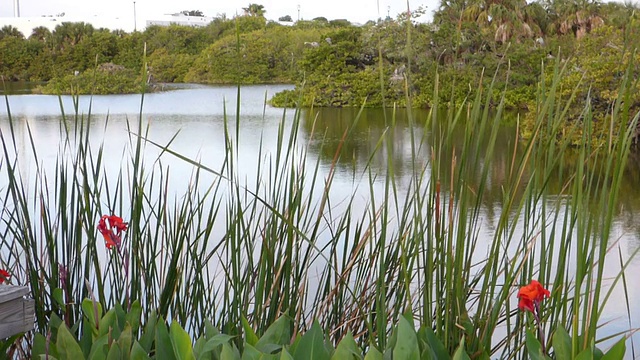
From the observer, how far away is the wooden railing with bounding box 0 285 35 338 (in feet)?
3.09

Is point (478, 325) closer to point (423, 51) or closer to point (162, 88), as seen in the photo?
point (423, 51)

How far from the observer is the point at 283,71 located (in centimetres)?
1395

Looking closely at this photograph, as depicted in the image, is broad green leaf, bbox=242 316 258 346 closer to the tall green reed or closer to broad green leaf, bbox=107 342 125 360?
the tall green reed

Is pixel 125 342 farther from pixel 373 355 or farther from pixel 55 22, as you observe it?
pixel 55 22

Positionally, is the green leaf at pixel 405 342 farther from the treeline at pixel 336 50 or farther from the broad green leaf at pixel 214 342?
the treeline at pixel 336 50

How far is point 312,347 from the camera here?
2.94 feet

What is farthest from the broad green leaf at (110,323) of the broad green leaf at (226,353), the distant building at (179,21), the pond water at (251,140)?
the distant building at (179,21)

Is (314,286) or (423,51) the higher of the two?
(423,51)

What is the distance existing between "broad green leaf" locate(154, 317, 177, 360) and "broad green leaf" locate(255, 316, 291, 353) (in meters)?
0.11

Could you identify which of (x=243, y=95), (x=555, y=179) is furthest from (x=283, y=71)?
(x=555, y=179)

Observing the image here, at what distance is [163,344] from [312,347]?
0.19m

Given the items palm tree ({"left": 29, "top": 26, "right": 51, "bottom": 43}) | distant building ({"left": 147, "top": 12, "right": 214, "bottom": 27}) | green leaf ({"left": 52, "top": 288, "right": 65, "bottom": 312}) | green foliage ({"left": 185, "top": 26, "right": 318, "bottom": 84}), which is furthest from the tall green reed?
distant building ({"left": 147, "top": 12, "right": 214, "bottom": 27})

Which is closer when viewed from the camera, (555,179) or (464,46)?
(555,179)

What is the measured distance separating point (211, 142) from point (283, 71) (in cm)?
645
